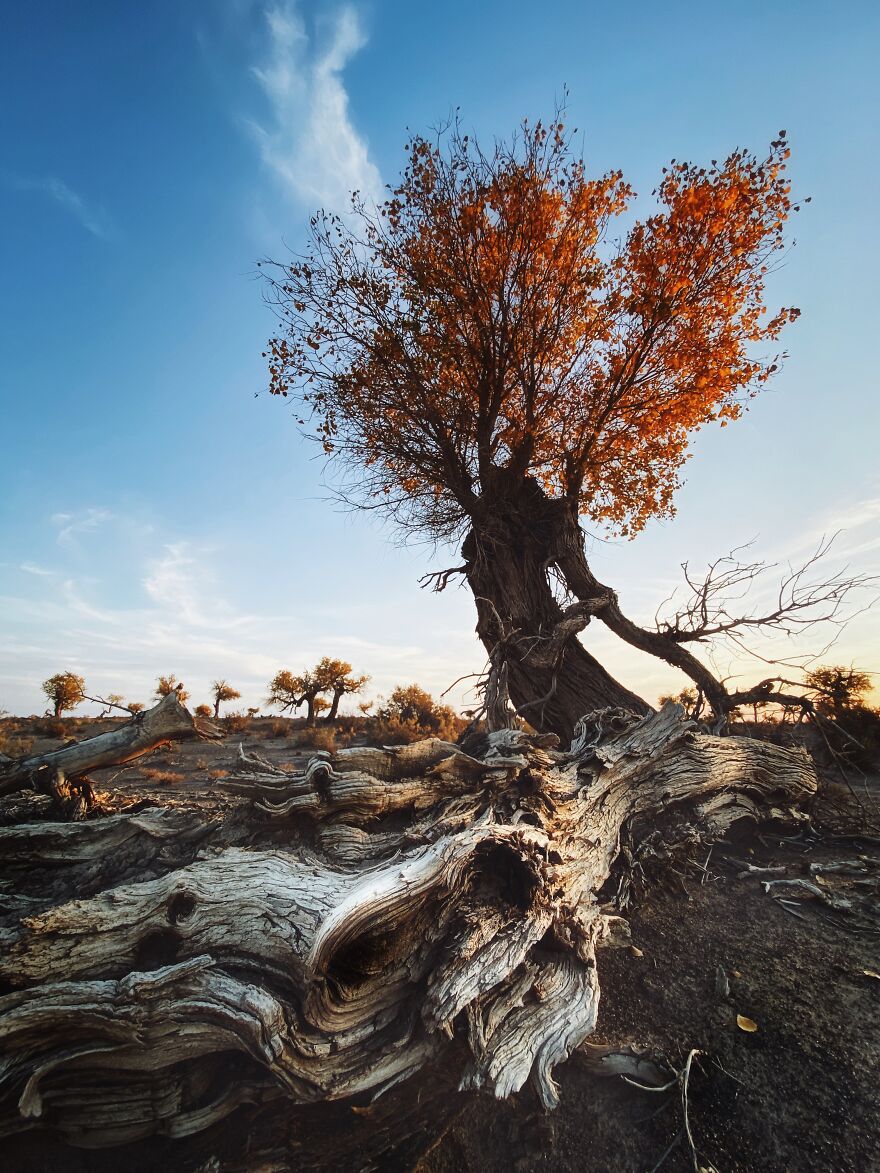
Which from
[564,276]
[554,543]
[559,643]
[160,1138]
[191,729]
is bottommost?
[160,1138]

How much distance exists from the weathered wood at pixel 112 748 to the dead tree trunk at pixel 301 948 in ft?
2.75

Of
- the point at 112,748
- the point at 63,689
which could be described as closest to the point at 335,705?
the point at 63,689

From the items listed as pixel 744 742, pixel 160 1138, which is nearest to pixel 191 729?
pixel 160 1138

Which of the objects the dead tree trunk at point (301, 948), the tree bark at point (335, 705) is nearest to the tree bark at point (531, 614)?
the dead tree trunk at point (301, 948)

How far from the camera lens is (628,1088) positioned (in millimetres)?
3201

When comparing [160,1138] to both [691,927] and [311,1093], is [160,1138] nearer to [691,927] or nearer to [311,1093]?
[311,1093]

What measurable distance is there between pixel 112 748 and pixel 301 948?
2.86 m

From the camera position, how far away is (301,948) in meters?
3.04

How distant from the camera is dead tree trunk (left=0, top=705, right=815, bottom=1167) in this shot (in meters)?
2.79

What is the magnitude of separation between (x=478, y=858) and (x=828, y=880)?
15.0 ft

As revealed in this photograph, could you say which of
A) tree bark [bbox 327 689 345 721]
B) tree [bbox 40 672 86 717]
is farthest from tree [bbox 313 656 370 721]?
tree [bbox 40 672 86 717]

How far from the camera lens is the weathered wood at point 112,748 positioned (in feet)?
15.3

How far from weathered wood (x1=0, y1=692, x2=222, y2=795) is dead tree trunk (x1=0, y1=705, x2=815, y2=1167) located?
837mm

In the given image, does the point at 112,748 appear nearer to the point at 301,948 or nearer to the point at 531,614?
the point at 301,948
